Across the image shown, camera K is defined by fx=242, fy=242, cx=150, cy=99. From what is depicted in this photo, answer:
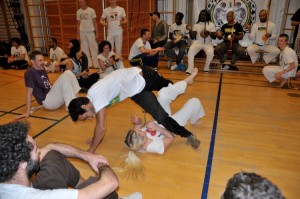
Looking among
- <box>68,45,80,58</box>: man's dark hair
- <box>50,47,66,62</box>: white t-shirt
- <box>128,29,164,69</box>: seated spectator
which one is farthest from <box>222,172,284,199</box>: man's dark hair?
<box>50,47,66,62</box>: white t-shirt

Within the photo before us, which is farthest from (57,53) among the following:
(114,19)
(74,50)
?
(74,50)

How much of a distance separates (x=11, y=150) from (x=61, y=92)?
9.98 ft

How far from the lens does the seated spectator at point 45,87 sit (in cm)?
382

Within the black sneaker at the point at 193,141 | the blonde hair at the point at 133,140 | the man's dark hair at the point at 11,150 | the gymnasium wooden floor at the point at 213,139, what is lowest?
the gymnasium wooden floor at the point at 213,139

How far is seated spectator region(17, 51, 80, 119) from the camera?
12.5 feet

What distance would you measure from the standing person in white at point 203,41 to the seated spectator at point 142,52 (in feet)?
3.19

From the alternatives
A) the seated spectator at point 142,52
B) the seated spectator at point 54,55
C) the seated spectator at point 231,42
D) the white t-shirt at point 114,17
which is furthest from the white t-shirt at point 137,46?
the seated spectator at point 54,55

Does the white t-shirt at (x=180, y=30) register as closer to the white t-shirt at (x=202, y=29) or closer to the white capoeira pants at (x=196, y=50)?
the white t-shirt at (x=202, y=29)

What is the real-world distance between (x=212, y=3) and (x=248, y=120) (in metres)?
5.22

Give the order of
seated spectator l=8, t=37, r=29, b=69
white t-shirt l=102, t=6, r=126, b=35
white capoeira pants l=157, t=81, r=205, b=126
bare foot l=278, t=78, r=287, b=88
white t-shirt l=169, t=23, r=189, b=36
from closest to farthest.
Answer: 1. white capoeira pants l=157, t=81, r=205, b=126
2. bare foot l=278, t=78, r=287, b=88
3. white t-shirt l=102, t=6, r=126, b=35
4. white t-shirt l=169, t=23, r=189, b=36
5. seated spectator l=8, t=37, r=29, b=69

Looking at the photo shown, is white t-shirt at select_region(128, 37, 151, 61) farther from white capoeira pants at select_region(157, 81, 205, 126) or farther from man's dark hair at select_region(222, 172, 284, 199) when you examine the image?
man's dark hair at select_region(222, 172, 284, 199)

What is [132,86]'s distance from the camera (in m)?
2.74

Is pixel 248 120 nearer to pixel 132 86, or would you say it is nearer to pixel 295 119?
pixel 295 119

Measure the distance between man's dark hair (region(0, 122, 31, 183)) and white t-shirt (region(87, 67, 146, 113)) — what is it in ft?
4.10
